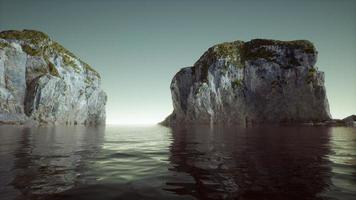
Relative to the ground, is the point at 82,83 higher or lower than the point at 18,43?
lower

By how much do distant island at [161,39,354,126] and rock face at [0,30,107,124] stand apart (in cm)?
5463

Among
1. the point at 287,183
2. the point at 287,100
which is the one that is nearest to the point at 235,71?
the point at 287,100

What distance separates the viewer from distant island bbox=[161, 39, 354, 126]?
9700 cm

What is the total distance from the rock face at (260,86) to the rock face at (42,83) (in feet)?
180

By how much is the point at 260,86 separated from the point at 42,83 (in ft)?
306

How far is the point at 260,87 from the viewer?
351 feet

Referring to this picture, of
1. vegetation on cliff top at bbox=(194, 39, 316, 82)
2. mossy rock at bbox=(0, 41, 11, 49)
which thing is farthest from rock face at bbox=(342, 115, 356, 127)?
mossy rock at bbox=(0, 41, 11, 49)

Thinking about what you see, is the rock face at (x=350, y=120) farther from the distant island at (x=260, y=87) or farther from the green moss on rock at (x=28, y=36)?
the green moss on rock at (x=28, y=36)

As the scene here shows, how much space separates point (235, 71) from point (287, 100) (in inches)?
1098

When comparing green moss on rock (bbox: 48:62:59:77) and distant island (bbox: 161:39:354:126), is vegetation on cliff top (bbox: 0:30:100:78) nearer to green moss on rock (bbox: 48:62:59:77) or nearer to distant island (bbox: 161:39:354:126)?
green moss on rock (bbox: 48:62:59:77)

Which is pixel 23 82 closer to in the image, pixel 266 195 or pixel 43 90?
pixel 43 90

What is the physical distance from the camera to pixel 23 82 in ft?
277

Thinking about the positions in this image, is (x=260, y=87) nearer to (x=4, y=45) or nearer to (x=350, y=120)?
(x=350, y=120)

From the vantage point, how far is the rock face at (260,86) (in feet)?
319
